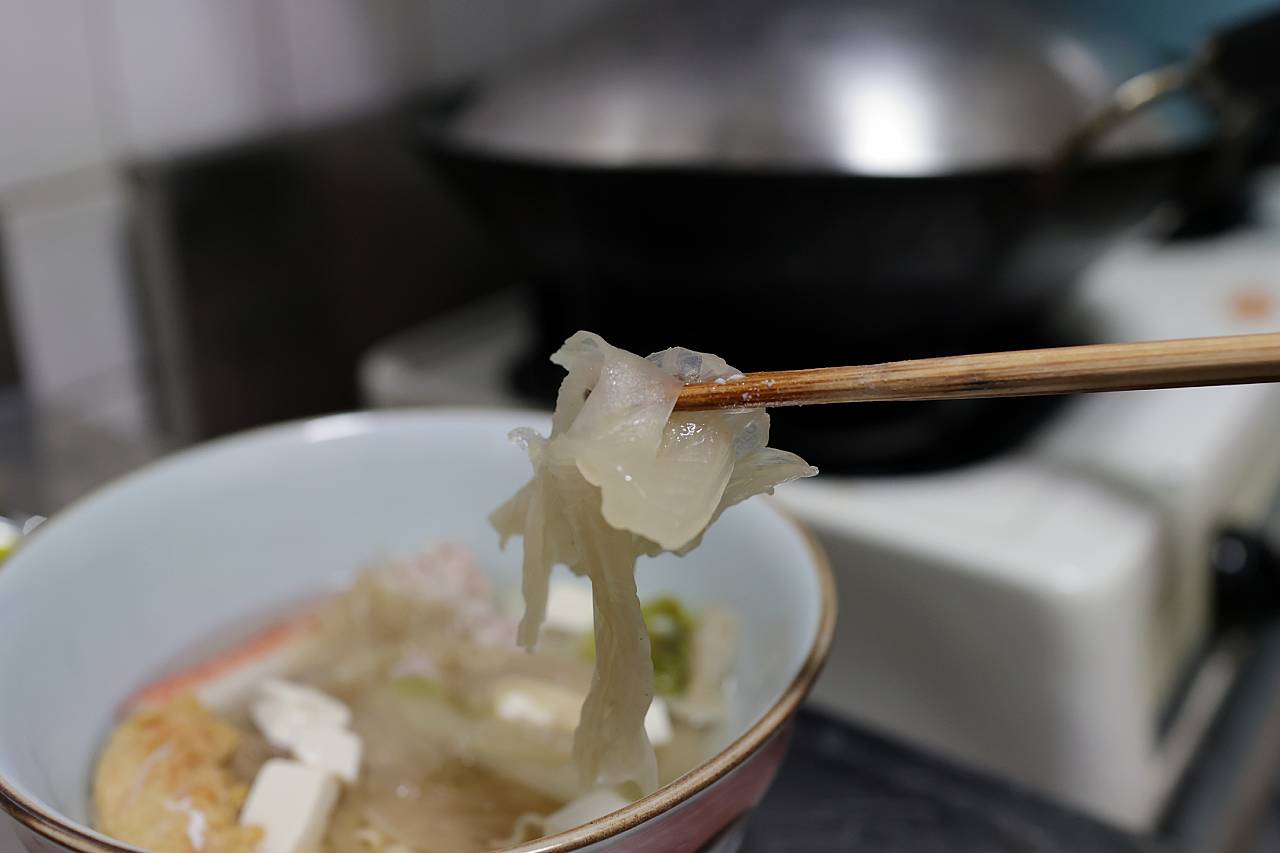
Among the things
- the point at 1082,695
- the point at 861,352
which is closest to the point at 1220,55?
the point at 861,352

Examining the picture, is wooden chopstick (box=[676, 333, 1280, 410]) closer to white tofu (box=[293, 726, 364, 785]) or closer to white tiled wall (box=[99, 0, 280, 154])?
white tofu (box=[293, 726, 364, 785])

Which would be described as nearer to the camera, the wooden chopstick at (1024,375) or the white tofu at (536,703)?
the wooden chopstick at (1024,375)

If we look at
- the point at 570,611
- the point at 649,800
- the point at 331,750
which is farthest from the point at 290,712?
the point at 649,800

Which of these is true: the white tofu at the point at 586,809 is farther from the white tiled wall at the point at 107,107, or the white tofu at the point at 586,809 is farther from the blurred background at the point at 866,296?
the white tiled wall at the point at 107,107

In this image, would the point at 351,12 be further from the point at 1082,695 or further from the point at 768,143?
the point at 1082,695

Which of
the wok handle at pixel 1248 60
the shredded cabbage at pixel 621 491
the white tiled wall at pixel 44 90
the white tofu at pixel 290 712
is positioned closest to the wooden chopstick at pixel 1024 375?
the shredded cabbage at pixel 621 491

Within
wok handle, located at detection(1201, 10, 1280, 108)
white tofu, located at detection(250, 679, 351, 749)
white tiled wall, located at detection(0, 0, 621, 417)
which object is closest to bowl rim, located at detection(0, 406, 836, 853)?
white tofu, located at detection(250, 679, 351, 749)

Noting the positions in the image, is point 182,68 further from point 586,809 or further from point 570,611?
point 586,809
